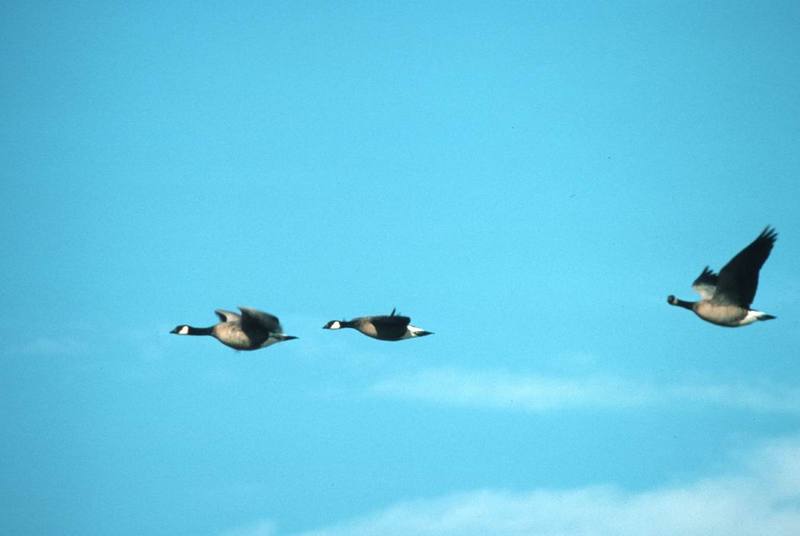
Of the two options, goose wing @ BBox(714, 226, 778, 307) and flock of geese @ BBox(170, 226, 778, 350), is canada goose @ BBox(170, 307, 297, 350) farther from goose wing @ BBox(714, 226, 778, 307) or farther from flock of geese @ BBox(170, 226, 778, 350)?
goose wing @ BBox(714, 226, 778, 307)

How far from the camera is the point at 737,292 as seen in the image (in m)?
23.6

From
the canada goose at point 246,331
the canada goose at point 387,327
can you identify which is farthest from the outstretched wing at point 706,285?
the canada goose at point 246,331

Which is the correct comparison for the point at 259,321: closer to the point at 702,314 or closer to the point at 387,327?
the point at 387,327

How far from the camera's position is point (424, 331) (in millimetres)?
25891

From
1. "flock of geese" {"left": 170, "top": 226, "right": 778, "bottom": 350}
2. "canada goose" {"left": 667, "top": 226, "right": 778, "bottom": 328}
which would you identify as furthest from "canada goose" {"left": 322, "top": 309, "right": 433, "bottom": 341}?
"canada goose" {"left": 667, "top": 226, "right": 778, "bottom": 328}

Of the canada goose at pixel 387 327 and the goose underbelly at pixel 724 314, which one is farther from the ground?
the canada goose at pixel 387 327

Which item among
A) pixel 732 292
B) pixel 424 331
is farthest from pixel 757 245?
pixel 424 331

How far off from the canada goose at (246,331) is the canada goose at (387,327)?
2.28m

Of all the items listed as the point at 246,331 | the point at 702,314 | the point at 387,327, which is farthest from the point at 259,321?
the point at 702,314

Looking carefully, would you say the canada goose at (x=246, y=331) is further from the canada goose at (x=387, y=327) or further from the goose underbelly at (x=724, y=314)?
the goose underbelly at (x=724, y=314)

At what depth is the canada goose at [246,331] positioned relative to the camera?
76.8 ft

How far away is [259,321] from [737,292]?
28.8 feet

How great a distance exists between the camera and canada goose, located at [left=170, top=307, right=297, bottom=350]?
2342cm

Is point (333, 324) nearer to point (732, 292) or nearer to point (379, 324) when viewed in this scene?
point (379, 324)
